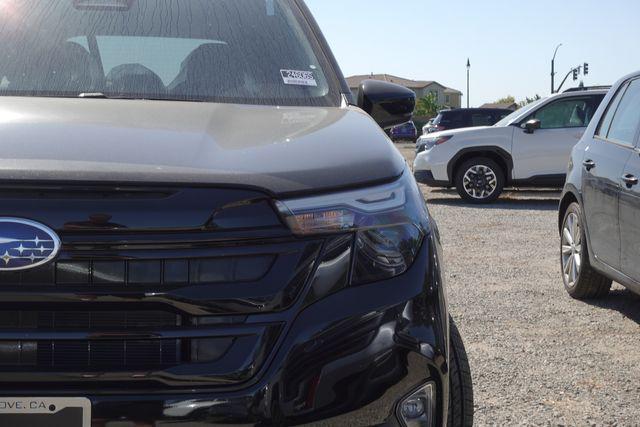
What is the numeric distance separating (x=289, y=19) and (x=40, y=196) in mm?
1719

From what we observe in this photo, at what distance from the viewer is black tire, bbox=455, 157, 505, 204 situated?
46.1 ft

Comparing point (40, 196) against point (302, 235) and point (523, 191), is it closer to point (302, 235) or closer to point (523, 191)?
point (302, 235)

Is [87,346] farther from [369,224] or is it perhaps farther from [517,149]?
[517,149]

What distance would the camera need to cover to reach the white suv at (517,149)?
1374 cm

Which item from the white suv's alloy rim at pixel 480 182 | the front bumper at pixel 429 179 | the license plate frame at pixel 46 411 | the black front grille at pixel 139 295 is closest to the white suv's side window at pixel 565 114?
the white suv's alloy rim at pixel 480 182

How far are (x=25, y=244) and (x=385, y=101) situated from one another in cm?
182

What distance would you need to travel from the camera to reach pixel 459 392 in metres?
2.34

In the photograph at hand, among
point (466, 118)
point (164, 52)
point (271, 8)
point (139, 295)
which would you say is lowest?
point (139, 295)

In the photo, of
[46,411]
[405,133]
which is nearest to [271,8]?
[46,411]

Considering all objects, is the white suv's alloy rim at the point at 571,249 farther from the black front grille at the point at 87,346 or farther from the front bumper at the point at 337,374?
the black front grille at the point at 87,346

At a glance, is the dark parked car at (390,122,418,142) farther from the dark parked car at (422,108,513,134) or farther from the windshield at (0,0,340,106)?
the windshield at (0,0,340,106)

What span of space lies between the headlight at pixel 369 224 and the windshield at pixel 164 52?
919mm

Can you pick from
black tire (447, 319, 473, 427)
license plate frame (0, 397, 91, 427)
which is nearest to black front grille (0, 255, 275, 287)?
license plate frame (0, 397, 91, 427)

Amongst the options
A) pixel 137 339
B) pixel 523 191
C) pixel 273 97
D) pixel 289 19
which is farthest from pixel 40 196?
pixel 523 191
